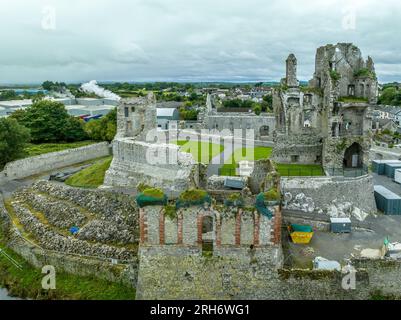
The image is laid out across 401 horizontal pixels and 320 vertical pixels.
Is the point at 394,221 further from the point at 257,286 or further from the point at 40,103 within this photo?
the point at 40,103

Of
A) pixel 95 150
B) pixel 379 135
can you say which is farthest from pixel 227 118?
pixel 379 135

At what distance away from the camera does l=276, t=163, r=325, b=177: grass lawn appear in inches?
1115

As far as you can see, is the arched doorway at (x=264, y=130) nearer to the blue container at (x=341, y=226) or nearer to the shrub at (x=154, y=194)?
the blue container at (x=341, y=226)

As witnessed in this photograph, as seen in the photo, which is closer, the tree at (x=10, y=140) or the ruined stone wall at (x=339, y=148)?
the ruined stone wall at (x=339, y=148)

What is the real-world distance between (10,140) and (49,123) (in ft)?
46.0

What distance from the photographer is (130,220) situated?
25.0 metres

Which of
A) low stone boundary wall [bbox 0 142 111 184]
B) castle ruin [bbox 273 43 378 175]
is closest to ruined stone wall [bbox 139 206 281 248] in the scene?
castle ruin [bbox 273 43 378 175]

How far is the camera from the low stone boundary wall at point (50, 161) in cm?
3878

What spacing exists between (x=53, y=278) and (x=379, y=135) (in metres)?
63.0

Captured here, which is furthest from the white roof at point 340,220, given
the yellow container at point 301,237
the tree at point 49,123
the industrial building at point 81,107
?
the industrial building at point 81,107

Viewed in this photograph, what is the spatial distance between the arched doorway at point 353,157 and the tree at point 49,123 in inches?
A: 1533

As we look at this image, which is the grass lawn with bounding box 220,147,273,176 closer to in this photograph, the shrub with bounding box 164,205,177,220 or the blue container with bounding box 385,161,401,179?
the blue container with bounding box 385,161,401,179

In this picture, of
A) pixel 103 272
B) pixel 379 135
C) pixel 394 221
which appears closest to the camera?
pixel 103 272

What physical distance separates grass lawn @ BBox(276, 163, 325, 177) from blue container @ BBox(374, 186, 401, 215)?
3.84m
